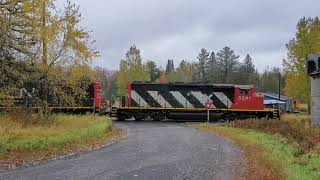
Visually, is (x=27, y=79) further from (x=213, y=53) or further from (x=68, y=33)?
(x=213, y=53)

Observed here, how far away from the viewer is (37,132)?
805 inches

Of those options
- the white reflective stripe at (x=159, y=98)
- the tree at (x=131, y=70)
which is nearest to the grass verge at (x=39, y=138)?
the white reflective stripe at (x=159, y=98)

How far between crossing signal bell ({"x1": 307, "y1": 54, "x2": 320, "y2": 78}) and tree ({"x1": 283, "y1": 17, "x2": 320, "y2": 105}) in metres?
23.4

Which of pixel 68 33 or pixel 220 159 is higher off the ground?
pixel 68 33

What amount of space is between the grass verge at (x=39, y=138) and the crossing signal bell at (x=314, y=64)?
1411 cm

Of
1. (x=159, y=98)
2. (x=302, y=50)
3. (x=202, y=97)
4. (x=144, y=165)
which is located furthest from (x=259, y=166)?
(x=302, y=50)

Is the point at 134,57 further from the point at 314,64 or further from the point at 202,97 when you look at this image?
the point at 314,64

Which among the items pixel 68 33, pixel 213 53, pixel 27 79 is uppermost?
pixel 213 53

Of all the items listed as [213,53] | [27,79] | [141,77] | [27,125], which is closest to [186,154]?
[27,125]

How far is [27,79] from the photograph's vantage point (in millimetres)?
26719

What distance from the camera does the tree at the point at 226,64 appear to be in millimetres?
122875

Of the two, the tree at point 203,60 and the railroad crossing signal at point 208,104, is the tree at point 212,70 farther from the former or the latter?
the railroad crossing signal at point 208,104

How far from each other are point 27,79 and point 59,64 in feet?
12.7

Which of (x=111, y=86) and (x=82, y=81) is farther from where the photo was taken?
(x=111, y=86)
